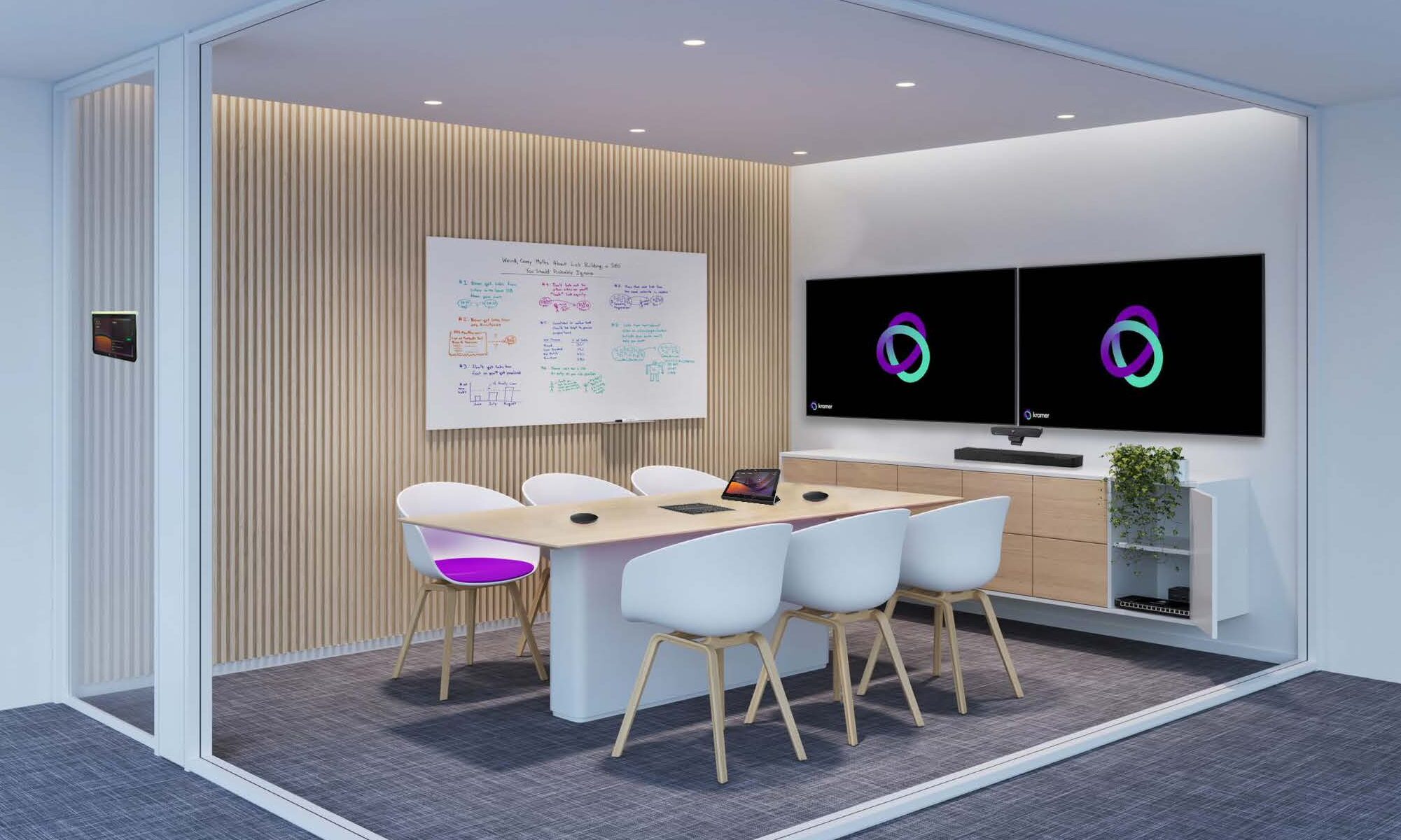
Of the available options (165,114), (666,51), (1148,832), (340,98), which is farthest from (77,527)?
(1148,832)

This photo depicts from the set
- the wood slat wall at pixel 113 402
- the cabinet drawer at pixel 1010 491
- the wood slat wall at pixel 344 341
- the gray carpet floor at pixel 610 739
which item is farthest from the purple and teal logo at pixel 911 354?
the wood slat wall at pixel 113 402

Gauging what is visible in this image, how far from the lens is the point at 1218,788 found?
4.79 meters

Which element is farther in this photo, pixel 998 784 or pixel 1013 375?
pixel 1013 375

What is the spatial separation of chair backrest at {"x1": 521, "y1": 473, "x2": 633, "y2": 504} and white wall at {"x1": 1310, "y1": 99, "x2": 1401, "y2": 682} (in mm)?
3521

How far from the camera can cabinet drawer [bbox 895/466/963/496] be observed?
760 cm

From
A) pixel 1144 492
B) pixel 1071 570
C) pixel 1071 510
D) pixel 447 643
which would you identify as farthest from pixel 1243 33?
pixel 447 643

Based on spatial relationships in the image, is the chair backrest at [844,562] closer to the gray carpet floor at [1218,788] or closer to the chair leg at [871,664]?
the chair leg at [871,664]

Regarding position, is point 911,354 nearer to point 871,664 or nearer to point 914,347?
point 914,347

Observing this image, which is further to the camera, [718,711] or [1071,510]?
[1071,510]

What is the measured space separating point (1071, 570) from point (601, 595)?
8.99 ft

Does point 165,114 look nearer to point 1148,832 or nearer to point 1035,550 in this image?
point 1148,832

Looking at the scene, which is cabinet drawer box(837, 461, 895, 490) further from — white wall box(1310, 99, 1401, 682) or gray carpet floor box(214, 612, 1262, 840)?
white wall box(1310, 99, 1401, 682)

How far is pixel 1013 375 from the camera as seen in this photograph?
25.4ft

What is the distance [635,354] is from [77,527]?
3382 mm
